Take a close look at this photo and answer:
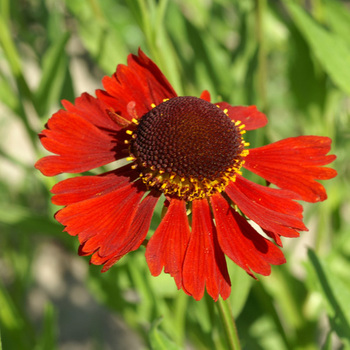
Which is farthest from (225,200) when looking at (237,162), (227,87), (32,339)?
(32,339)

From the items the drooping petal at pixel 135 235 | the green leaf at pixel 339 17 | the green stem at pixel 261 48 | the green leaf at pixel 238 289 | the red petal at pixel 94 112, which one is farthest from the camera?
the green leaf at pixel 339 17

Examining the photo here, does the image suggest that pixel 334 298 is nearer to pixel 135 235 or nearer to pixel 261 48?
pixel 135 235

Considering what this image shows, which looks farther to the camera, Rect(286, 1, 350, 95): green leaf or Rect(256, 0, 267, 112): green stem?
Rect(256, 0, 267, 112): green stem

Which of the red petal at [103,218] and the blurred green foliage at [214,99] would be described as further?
the blurred green foliage at [214,99]

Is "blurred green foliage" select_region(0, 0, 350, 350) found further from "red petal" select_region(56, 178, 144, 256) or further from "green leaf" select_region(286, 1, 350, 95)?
"red petal" select_region(56, 178, 144, 256)

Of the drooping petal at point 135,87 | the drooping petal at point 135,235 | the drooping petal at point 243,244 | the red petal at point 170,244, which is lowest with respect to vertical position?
the drooping petal at point 243,244

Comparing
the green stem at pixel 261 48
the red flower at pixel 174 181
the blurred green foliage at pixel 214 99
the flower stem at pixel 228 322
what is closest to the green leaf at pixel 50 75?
the blurred green foliage at pixel 214 99

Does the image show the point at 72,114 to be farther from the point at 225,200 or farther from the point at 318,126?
the point at 318,126

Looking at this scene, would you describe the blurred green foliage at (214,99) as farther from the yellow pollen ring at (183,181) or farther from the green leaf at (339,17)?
the yellow pollen ring at (183,181)

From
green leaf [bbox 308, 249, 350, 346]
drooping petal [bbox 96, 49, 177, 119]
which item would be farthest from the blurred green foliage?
drooping petal [bbox 96, 49, 177, 119]
